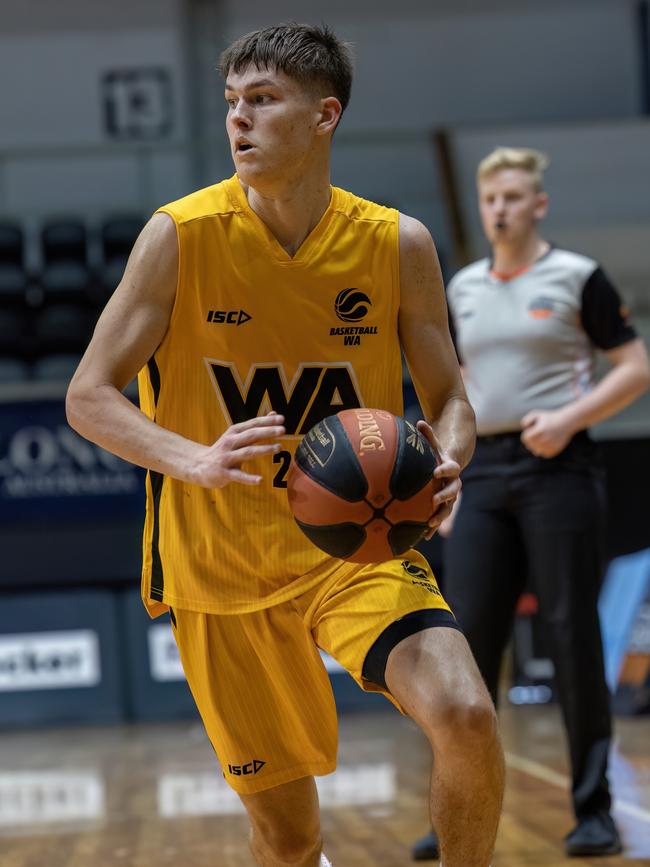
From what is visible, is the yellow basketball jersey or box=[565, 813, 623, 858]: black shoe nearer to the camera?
the yellow basketball jersey

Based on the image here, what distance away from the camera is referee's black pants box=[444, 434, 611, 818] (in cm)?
453

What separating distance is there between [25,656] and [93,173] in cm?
422

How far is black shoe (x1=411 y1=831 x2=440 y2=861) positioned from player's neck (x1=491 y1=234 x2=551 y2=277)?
1.89 meters

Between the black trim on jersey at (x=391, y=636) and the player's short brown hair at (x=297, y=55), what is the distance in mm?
1137

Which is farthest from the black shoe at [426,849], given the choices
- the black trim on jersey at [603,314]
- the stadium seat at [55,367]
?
the stadium seat at [55,367]

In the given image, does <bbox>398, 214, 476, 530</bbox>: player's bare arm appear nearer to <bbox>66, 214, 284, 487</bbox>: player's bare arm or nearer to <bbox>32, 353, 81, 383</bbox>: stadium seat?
<bbox>66, 214, 284, 487</bbox>: player's bare arm

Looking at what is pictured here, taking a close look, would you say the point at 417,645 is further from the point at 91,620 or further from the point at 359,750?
the point at 91,620

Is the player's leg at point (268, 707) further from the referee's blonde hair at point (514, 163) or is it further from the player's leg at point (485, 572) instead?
the referee's blonde hair at point (514, 163)

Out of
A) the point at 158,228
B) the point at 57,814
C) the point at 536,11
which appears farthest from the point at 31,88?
the point at 158,228

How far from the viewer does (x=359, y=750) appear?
23.9 feet

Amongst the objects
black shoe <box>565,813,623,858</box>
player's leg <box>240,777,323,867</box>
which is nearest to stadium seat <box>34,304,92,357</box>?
black shoe <box>565,813,623,858</box>

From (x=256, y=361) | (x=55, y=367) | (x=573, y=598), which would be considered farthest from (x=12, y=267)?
(x=256, y=361)

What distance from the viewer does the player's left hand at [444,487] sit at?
279 cm

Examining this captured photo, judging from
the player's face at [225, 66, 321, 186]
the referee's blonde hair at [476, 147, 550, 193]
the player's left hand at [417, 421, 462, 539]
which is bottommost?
the player's left hand at [417, 421, 462, 539]
